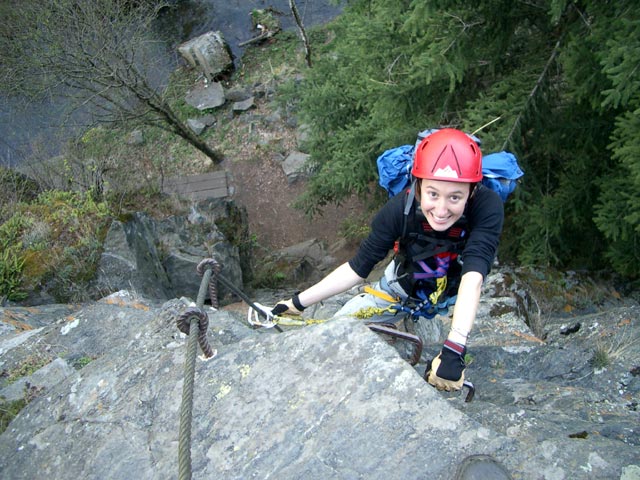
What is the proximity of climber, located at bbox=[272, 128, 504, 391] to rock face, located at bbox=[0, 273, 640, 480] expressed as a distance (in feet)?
1.38

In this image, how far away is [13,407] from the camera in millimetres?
3365

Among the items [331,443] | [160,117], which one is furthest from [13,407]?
[160,117]

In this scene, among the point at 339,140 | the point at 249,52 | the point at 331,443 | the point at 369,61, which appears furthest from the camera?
the point at 249,52

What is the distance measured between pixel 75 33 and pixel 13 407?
37.2 ft

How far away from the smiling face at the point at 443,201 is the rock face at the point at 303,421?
75cm

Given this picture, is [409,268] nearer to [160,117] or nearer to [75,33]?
[75,33]

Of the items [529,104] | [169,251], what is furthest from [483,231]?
[169,251]

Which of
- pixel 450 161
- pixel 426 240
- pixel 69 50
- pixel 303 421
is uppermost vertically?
pixel 69 50

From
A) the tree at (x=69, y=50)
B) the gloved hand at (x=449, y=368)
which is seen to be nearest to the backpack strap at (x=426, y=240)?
the gloved hand at (x=449, y=368)

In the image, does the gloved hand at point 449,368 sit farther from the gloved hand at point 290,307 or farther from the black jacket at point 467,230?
the gloved hand at point 290,307

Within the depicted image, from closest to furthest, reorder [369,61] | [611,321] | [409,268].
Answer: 1. [409,268]
2. [611,321]
3. [369,61]

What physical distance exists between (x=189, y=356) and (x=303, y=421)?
0.60 m

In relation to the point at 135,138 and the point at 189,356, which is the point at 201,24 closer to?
the point at 135,138

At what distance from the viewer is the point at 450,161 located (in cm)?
282
